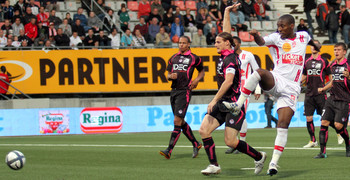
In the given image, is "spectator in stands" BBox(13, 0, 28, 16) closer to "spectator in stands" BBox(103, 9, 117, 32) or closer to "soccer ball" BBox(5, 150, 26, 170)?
"spectator in stands" BBox(103, 9, 117, 32)

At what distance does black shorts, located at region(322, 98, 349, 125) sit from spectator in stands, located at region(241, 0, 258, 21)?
57.2 feet

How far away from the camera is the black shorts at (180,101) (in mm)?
12248

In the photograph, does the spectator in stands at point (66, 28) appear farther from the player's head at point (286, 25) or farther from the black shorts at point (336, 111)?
the player's head at point (286, 25)

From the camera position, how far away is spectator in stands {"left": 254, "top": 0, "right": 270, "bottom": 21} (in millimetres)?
29562

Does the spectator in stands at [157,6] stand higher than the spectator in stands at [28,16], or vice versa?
the spectator in stands at [157,6]

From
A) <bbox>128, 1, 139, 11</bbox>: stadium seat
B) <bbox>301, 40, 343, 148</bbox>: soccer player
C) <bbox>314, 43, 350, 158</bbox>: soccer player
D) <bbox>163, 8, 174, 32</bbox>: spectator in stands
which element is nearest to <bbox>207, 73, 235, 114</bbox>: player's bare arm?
<bbox>314, 43, 350, 158</bbox>: soccer player

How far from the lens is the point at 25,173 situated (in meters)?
9.80

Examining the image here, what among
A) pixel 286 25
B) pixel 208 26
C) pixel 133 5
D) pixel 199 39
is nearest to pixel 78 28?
pixel 133 5

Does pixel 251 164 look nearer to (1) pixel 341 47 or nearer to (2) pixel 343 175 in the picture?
(2) pixel 343 175

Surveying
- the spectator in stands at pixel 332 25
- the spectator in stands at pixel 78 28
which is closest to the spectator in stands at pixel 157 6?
the spectator in stands at pixel 78 28

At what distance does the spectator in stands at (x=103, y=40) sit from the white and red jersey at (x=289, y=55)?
1664cm

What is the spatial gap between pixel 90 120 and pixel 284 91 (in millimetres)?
15493

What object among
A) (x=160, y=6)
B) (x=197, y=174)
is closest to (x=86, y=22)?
(x=160, y=6)

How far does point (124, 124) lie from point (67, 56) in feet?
12.5
